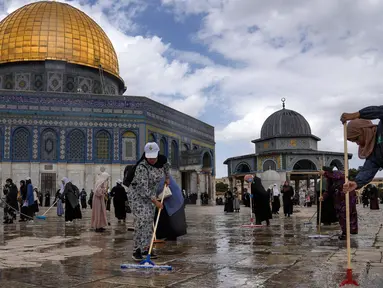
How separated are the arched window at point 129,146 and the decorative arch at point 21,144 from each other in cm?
530

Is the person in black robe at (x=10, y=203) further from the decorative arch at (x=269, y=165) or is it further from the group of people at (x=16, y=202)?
the decorative arch at (x=269, y=165)

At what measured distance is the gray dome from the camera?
38.1m

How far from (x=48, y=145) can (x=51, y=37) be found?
7790mm

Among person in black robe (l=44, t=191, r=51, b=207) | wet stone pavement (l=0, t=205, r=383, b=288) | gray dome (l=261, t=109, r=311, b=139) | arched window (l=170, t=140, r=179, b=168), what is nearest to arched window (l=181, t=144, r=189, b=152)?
arched window (l=170, t=140, r=179, b=168)

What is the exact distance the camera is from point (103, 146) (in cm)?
2750

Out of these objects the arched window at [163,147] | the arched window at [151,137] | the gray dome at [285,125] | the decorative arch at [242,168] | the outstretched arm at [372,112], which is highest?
the gray dome at [285,125]

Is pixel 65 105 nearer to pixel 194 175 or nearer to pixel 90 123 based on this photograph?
pixel 90 123

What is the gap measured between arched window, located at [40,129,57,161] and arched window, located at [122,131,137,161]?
154 inches

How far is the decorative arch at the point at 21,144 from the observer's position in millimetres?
26234

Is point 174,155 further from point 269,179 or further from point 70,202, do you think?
point 70,202

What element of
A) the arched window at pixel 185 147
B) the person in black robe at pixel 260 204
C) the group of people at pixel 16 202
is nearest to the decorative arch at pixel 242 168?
the arched window at pixel 185 147

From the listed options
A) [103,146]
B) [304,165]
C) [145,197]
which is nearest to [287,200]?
[145,197]

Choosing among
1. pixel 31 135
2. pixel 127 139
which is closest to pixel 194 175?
pixel 127 139

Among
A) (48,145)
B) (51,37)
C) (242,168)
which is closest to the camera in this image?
(48,145)
